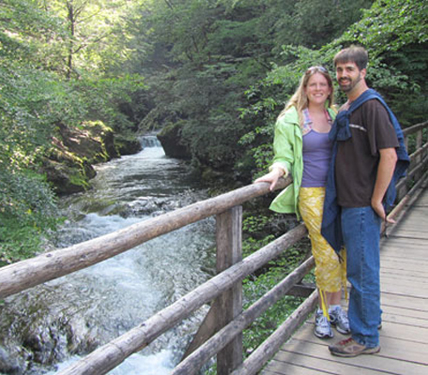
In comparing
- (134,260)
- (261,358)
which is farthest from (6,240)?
(261,358)

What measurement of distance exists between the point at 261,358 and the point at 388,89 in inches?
332

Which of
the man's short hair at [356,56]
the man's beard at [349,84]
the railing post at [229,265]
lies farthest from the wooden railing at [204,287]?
the man's short hair at [356,56]

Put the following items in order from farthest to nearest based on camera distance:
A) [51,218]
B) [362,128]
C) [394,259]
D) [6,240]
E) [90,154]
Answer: [90,154], [51,218], [6,240], [394,259], [362,128]

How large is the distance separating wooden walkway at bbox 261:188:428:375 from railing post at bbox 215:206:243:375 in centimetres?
31

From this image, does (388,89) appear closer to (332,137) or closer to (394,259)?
(394,259)

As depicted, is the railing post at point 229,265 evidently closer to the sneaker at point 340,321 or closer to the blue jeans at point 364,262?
the blue jeans at point 364,262

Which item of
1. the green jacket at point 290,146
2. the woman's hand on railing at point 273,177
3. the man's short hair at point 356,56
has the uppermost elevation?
the man's short hair at point 356,56

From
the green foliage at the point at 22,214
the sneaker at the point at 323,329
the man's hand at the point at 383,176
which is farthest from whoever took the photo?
the green foliage at the point at 22,214

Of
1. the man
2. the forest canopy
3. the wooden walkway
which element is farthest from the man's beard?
the forest canopy

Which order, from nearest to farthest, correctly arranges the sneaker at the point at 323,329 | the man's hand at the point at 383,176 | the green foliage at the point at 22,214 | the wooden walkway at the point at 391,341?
the man's hand at the point at 383,176 < the wooden walkway at the point at 391,341 < the sneaker at the point at 323,329 < the green foliage at the point at 22,214

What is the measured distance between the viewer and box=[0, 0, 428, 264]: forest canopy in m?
6.32

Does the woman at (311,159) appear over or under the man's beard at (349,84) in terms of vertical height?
under

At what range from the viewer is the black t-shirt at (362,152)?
2.05m

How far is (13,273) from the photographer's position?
3.67 ft
